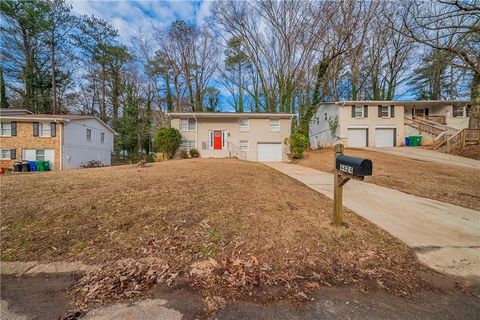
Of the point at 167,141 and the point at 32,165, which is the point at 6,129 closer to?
the point at 32,165

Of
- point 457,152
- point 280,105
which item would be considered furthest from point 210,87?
point 457,152

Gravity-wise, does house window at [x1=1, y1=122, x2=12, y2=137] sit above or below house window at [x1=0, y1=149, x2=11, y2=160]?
above

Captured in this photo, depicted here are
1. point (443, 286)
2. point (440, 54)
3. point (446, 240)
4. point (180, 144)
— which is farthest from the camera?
point (180, 144)

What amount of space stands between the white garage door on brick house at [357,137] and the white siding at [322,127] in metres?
1.22

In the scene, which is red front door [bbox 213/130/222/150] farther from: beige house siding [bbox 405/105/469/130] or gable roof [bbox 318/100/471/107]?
beige house siding [bbox 405/105/469/130]

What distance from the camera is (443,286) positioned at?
7.81 feet

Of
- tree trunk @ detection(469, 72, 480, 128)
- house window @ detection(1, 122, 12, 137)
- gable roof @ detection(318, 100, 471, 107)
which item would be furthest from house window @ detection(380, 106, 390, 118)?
house window @ detection(1, 122, 12, 137)

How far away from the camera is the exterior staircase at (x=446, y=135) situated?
1530 centimetres

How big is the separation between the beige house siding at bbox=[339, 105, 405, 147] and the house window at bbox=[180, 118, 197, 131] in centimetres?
1412

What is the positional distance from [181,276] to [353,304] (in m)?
1.80

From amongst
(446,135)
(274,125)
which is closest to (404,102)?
(446,135)

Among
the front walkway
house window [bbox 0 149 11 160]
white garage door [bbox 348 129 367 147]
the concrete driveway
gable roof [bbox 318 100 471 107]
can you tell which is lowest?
the front walkway

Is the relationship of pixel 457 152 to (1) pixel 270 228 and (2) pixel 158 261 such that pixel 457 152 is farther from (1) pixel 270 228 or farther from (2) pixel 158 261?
(2) pixel 158 261

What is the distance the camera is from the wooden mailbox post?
2869 mm
